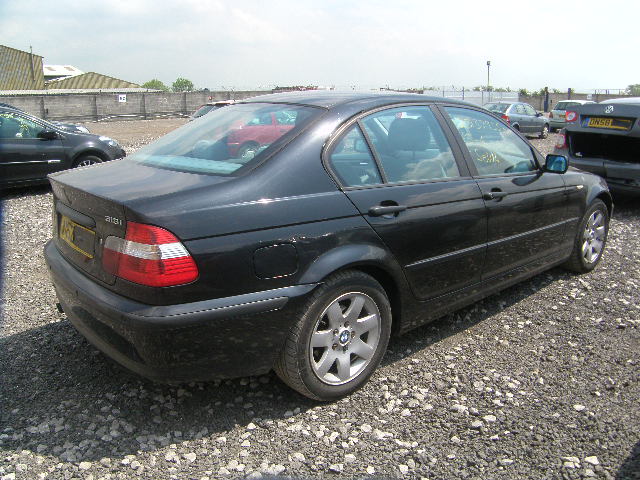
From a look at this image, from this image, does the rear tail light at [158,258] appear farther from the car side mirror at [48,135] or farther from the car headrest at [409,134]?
the car side mirror at [48,135]

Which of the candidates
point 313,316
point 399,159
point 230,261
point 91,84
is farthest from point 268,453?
point 91,84

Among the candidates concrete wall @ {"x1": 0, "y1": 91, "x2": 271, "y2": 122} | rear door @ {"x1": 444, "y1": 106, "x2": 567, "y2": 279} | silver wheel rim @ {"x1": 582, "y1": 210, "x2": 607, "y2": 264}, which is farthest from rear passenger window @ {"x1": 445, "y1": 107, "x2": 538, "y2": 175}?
concrete wall @ {"x1": 0, "y1": 91, "x2": 271, "y2": 122}

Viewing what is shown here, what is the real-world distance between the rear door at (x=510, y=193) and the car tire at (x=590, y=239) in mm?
508

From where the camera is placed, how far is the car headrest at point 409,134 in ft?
11.0

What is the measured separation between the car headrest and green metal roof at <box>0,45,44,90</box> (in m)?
64.2

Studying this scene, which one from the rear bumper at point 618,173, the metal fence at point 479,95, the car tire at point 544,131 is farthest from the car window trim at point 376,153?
the metal fence at point 479,95

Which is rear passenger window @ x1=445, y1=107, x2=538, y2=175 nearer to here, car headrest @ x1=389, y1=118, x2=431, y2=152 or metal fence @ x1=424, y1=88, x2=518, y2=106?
car headrest @ x1=389, y1=118, x2=431, y2=152

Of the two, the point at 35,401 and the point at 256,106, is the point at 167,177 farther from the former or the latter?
the point at 35,401

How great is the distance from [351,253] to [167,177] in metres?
1.05

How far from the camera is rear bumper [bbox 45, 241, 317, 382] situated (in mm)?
2441

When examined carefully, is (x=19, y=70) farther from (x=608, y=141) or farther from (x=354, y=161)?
(x=354, y=161)

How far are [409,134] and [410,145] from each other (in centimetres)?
9

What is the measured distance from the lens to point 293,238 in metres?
2.65

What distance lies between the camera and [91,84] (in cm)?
7119
